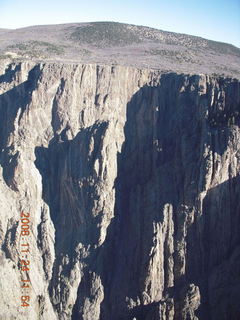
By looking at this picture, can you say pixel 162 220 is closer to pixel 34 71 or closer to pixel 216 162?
pixel 216 162

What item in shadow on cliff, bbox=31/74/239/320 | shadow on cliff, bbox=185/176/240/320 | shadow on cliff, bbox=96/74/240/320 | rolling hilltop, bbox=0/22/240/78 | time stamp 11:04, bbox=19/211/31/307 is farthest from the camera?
rolling hilltop, bbox=0/22/240/78

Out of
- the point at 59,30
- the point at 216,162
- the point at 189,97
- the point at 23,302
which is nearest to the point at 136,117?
the point at 189,97

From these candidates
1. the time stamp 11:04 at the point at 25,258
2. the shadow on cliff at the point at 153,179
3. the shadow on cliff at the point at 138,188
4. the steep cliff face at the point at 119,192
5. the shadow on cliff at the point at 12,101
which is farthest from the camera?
the shadow on cliff at the point at 12,101

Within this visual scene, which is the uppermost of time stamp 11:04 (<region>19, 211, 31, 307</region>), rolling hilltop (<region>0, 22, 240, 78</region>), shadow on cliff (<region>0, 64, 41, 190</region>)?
rolling hilltop (<region>0, 22, 240, 78</region>)

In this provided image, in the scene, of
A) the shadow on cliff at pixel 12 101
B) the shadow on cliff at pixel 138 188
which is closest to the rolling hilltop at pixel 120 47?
the shadow on cliff at pixel 12 101

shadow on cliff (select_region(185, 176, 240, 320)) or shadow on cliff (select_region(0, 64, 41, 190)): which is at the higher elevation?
shadow on cliff (select_region(0, 64, 41, 190))

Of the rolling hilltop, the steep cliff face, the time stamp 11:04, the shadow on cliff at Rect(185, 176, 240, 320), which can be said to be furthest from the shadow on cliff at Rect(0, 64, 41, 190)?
the shadow on cliff at Rect(185, 176, 240, 320)

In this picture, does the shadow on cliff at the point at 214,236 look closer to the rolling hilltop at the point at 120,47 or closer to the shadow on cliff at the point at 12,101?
the rolling hilltop at the point at 120,47

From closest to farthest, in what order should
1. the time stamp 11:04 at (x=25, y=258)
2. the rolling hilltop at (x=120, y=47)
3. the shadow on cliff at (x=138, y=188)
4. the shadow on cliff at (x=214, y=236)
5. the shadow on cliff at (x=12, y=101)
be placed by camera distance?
the shadow on cliff at (x=214, y=236), the shadow on cliff at (x=138, y=188), the time stamp 11:04 at (x=25, y=258), the shadow on cliff at (x=12, y=101), the rolling hilltop at (x=120, y=47)

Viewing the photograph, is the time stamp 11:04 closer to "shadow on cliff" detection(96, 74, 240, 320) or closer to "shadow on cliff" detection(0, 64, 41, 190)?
"shadow on cliff" detection(96, 74, 240, 320)
